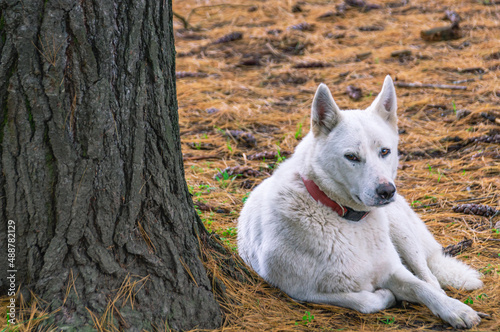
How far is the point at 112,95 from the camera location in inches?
83.4

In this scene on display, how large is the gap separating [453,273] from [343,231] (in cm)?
79

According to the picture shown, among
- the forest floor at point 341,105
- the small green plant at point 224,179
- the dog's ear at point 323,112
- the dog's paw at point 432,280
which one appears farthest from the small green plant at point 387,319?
the small green plant at point 224,179

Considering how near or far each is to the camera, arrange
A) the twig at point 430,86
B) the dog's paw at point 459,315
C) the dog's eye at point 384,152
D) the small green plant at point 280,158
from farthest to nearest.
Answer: the twig at point 430,86 < the small green plant at point 280,158 < the dog's eye at point 384,152 < the dog's paw at point 459,315

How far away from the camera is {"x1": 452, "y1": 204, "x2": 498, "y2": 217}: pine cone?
3873 mm

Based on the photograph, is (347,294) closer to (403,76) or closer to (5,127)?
(5,127)

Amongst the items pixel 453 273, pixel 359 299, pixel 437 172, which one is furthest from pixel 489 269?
pixel 437 172

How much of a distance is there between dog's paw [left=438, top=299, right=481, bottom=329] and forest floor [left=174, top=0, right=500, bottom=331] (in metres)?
0.06

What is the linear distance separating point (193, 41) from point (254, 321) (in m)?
8.12

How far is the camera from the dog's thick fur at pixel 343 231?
281cm

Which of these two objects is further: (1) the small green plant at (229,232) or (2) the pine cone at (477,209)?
(2) the pine cone at (477,209)

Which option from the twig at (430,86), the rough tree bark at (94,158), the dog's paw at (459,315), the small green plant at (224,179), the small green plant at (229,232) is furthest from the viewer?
the twig at (430,86)

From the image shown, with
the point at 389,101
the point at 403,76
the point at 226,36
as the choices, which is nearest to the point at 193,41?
the point at 226,36

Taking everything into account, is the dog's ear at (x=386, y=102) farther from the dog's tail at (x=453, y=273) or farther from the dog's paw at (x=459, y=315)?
the dog's paw at (x=459, y=315)

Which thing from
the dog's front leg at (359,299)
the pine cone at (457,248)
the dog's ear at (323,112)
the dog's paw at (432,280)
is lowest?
the pine cone at (457,248)
